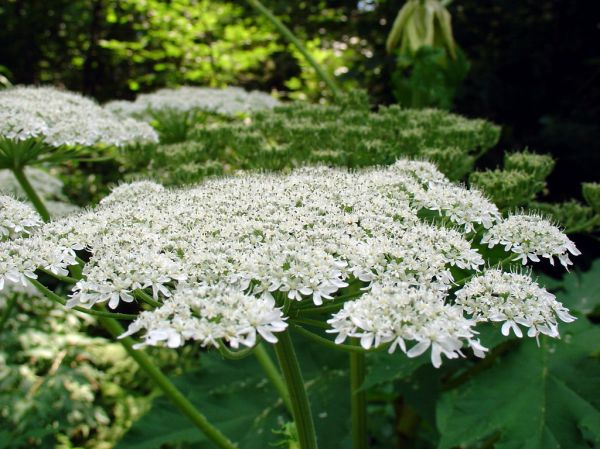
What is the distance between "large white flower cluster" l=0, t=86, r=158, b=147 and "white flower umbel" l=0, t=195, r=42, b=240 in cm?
84

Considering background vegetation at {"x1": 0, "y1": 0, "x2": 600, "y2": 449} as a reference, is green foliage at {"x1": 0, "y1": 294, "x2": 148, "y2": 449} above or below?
below

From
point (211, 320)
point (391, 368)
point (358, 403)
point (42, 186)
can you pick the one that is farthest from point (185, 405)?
point (42, 186)

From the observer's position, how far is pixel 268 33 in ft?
33.6

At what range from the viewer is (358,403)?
9.71 ft

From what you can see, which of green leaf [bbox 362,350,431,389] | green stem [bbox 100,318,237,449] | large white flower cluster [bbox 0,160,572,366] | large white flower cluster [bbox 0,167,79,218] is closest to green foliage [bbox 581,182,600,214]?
large white flower cluster [bbox 0,160,572,366]

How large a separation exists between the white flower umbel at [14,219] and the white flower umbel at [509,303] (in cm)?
156

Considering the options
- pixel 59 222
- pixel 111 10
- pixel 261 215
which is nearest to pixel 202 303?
pixel 261 215

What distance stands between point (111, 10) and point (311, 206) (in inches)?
426

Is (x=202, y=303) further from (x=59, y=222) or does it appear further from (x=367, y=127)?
(x=367, y=127)

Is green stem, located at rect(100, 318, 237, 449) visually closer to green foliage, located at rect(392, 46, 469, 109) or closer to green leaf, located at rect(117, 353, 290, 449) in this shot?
green leaf, located at rect(117, 353, 290, 449)

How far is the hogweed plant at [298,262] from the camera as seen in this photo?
1598 millimetres

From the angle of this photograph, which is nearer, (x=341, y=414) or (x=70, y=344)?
(x=341, y=414)

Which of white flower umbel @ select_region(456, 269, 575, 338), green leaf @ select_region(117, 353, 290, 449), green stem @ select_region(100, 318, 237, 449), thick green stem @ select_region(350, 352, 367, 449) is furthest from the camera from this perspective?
green leaf @ select_region(117, 353, 290, 449)

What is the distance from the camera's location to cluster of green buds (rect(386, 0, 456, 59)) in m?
4.71
